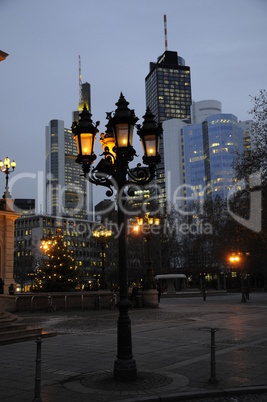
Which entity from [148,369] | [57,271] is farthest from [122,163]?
[57,271]

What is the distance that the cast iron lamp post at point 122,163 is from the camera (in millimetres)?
8586

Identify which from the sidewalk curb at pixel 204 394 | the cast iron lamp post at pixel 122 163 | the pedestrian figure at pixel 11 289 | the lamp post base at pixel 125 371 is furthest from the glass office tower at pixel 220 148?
the sidewalk curb at pixel 204 394

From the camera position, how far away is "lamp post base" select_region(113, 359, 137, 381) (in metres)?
8.29

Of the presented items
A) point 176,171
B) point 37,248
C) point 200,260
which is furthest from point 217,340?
point 176,171

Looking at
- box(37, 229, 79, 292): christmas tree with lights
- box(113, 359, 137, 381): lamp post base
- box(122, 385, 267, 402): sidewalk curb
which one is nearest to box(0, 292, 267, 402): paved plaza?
box(122, 385, 267, 402): sidewalk curb

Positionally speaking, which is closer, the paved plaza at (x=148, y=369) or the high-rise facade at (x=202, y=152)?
the paved plaza at (x=148, y=369)

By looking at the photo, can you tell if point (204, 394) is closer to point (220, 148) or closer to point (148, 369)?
point (148, 369)

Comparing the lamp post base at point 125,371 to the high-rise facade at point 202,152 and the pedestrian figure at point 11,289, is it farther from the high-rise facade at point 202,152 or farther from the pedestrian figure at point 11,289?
the high-rise facade at point 202,152

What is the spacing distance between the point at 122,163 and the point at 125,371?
4.33 metres

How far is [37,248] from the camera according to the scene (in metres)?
130

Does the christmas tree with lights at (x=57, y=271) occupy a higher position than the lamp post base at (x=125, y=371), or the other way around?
the christmas tree with lights at (x=57, y=271)

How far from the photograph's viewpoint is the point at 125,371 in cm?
831

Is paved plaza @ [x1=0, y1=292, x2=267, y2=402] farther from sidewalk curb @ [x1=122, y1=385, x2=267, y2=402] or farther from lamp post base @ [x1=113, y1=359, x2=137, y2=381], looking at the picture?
lamp post base @ [x1=113, y1=359, x2=137, y2=381]

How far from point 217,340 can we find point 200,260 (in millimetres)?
64232
